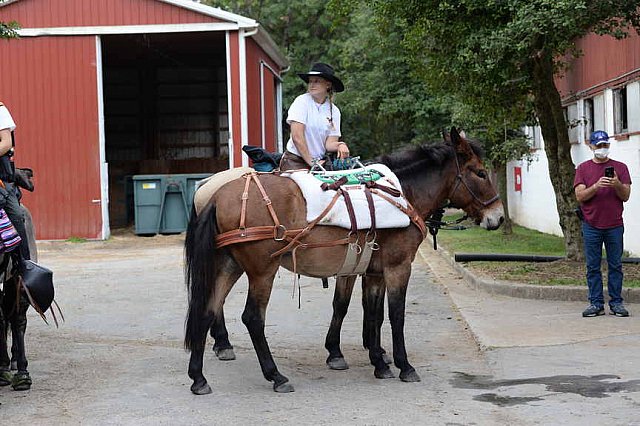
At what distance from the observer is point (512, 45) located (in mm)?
11078

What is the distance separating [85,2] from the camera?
71.7 feet

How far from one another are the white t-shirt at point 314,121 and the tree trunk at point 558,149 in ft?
17.4

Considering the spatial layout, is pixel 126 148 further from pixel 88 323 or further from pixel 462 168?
pixel 462 168

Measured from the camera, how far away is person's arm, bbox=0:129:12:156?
7.23 metres

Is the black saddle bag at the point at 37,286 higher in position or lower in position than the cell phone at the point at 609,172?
lower

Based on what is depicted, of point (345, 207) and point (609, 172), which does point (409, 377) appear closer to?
point (345, 207)

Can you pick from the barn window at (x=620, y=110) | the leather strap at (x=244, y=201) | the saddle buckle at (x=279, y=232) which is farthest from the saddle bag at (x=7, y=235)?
the barn window at (x=620, y=110)

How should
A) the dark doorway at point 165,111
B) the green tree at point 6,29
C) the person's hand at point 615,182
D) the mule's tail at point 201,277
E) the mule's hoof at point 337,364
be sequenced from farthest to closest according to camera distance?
the dark doorway at point 165,111 → the green tree at point 6,29 → the person's hand at point 615,182 → the mule's hoof at point 337,364 → the mule's tail at point 201,277

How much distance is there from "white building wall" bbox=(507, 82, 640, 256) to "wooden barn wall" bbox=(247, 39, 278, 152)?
6.95 metres

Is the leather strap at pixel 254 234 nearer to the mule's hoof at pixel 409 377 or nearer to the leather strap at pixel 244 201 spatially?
the leather strap at pixel 244 201

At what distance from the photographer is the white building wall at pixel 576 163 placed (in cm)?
1495

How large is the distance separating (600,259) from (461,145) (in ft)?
8.91

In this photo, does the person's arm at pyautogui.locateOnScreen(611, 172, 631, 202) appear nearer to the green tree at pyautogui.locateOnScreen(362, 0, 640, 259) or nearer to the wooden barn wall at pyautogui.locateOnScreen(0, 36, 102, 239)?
the green tree at pyautogui.locateOnScreen(362, 0, 640, 259)

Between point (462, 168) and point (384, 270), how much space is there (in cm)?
120
